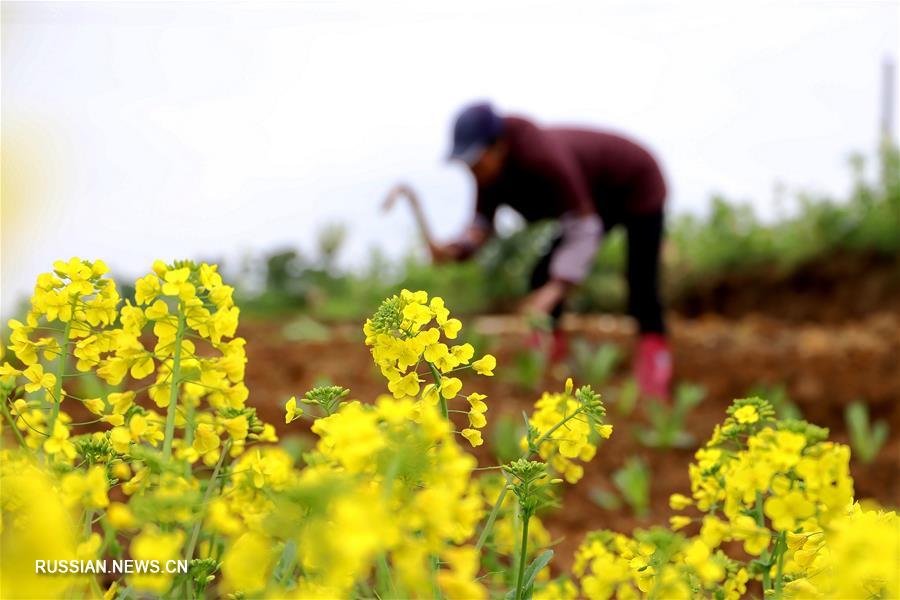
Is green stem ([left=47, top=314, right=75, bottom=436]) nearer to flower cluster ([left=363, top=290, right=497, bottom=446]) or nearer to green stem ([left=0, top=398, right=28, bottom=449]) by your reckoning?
green stem ([left=0, top=398, right=28, bottom=449])

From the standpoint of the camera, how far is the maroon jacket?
172 inches

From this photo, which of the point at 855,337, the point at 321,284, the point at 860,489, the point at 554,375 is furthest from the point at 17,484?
the point at 321,284

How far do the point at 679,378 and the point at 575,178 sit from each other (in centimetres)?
145

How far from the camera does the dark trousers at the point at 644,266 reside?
15.7 feet

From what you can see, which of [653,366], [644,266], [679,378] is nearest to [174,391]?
[653,366]

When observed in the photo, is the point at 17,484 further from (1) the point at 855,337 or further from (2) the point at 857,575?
(1) the point at 855,337

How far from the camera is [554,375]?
15.9ft

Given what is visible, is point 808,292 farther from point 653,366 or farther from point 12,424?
point 12,424

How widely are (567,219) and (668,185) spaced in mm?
1059

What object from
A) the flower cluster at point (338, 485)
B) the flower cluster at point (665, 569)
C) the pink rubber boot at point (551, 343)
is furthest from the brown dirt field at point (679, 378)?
the flower cluster at point (338, 485)

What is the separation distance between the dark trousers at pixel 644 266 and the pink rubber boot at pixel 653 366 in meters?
0.06

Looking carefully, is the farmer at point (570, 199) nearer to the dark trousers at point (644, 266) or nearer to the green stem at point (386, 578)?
the dark trousers at point (644, 266)

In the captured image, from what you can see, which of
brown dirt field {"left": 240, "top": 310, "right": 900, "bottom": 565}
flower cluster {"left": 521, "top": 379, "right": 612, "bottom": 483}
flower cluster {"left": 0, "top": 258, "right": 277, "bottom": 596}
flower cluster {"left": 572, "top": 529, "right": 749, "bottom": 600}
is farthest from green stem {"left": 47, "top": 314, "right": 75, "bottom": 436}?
brown dirt field {"left": 240, "top": 310, "right": 900, "bottom": 565}

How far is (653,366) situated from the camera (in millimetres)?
4715
